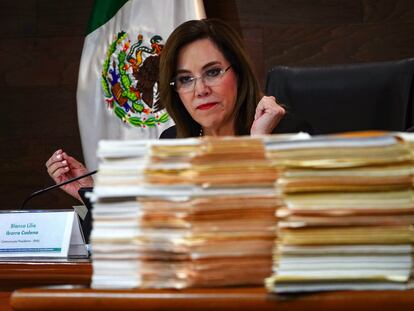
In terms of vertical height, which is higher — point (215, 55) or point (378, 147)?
point (215, 55)

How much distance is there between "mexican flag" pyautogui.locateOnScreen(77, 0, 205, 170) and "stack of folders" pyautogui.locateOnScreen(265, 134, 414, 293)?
2.30 metres

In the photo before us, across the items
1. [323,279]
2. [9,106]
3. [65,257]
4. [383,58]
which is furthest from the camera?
[9,106]

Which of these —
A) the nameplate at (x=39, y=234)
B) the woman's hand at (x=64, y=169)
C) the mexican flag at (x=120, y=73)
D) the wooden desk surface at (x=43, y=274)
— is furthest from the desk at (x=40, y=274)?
the mexican flag at (x=120, y=73)

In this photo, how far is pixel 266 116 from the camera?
208cm

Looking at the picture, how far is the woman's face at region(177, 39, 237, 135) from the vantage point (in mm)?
2195

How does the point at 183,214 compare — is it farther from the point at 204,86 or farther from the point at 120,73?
the point at 120,73

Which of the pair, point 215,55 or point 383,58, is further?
point 383,58

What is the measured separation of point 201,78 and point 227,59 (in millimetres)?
136

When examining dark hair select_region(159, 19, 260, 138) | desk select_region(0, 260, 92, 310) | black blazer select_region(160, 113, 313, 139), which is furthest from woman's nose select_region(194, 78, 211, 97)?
desk select_region(0, 260, 92, 310)

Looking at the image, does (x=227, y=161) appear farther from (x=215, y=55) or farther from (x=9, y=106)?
(x=9, y=106)

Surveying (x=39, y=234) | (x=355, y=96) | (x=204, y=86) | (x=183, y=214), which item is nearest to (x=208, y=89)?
(x=204, y=86)

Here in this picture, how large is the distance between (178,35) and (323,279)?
1.80m

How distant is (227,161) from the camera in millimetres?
603

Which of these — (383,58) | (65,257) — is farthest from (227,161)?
(383,58)
